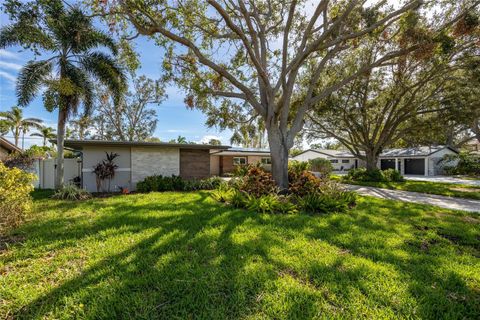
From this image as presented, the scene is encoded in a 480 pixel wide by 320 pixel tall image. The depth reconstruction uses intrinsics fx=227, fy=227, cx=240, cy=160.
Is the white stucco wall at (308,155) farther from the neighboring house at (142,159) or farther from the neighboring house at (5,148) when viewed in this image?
the neighboring house at (5,148)

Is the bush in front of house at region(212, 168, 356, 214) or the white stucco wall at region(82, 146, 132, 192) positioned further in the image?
the white stucco wall at region(82, 146, 132, 192)

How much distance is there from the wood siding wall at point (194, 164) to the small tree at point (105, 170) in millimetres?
3515

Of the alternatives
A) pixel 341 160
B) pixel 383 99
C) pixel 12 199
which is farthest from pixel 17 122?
pixel 341 160

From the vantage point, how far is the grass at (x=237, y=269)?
2.49 metres

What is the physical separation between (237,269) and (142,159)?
10759 mm

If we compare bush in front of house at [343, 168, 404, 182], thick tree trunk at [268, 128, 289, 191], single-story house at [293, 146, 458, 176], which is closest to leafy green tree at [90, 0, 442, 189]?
thick tree trunk at [268, 128, 289, 191]

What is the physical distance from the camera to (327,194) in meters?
7.94

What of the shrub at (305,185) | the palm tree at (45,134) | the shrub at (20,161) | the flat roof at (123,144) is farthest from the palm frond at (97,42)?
the palm tree at (45,134)

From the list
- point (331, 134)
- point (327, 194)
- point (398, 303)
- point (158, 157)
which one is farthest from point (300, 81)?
point (398, 303)

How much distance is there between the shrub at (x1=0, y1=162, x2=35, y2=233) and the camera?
463 cm

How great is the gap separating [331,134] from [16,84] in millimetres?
19038

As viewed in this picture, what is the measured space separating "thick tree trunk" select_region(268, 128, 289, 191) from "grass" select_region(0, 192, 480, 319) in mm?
3532

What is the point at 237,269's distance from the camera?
3.22 meters

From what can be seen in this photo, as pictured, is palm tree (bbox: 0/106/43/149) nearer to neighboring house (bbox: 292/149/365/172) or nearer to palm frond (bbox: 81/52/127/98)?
palm frond (bbox: 81/52/127/98)
